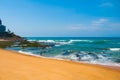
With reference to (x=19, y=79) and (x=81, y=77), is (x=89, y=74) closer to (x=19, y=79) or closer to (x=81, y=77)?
(x=81, y=77)

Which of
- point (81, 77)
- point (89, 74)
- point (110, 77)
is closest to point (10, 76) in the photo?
point (81, 77)

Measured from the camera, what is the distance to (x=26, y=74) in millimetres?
9008

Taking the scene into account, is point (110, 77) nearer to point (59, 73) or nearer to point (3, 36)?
point (59, 73)

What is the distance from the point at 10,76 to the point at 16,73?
1.96 ft

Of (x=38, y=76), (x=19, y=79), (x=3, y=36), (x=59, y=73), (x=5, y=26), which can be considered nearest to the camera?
(x=19, y=79)

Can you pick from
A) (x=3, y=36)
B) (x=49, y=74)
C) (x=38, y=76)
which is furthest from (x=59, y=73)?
(x=3, y=36)

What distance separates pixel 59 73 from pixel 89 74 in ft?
4.45

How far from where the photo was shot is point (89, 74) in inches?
391

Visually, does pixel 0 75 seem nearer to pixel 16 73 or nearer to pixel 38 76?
pixel 16 73

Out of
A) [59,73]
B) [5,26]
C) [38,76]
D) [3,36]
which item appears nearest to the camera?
[38,76]

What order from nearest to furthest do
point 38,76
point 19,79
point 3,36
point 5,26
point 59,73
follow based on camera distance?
point 19,79 → point 38,76 → point 59,73 → point 3,36 → point 5,26

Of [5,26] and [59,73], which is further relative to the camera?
[5,26]

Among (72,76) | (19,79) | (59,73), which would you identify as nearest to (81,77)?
(72,76)

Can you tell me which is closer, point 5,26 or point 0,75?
point 0,75
